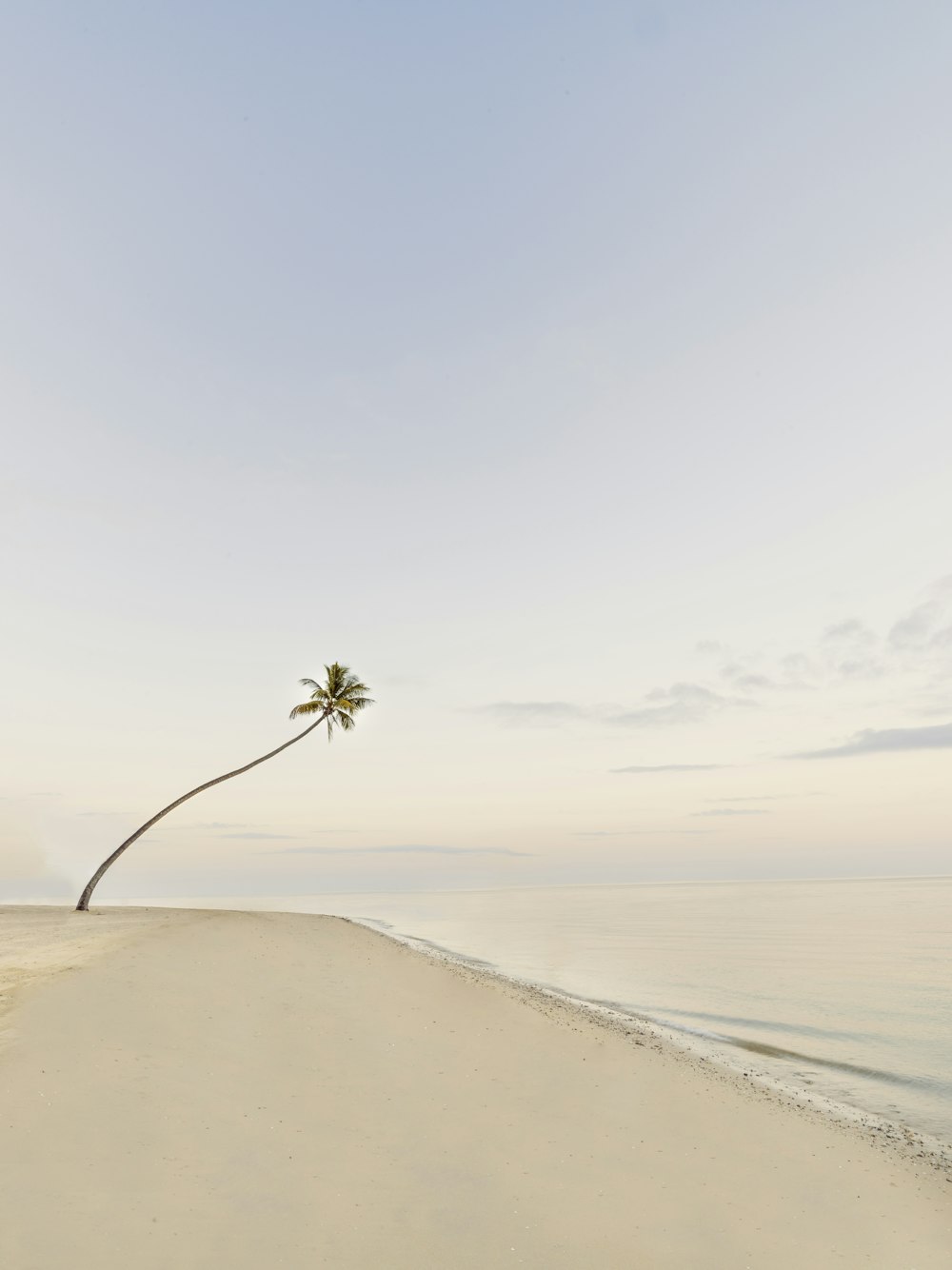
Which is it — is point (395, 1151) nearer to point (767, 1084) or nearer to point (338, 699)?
point (767, 1084)

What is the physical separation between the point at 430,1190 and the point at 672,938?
50.1 metres

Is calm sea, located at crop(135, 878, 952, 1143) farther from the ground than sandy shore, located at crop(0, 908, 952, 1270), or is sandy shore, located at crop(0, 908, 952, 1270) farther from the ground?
sandy shore, located at crop(0, 908, 952, 1270)

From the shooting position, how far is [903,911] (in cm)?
9050

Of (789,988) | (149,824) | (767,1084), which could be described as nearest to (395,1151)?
(767,1084)

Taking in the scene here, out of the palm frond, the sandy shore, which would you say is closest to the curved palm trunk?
the palm frond

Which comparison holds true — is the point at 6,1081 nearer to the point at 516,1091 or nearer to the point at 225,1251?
the point at 225,1251

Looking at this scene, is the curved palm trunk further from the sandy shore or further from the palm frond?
the sandy shore

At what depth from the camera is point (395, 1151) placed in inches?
401

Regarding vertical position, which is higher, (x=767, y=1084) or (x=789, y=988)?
(x=767, y=1084)

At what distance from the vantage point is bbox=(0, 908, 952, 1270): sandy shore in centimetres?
791

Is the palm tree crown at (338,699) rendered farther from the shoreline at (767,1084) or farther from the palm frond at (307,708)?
the shoreline at (767,1084)

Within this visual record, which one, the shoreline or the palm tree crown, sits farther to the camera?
the palm tree crown

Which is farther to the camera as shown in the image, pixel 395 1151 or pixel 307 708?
pixel 307 708

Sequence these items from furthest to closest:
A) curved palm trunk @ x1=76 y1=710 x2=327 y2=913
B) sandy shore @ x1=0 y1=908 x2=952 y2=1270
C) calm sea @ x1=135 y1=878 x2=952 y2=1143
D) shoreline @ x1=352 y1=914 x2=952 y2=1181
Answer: curved palm trunk @ x1=76 y1=710 x2=327 y2=913
calm sea @ x1=135 y1=878 x2=952 y2=1143
shoreline @ x1=352 y1=914 x2=952 y2=1181
sandy shore @ x1=0 y1=908 x2=952 y2=1270
